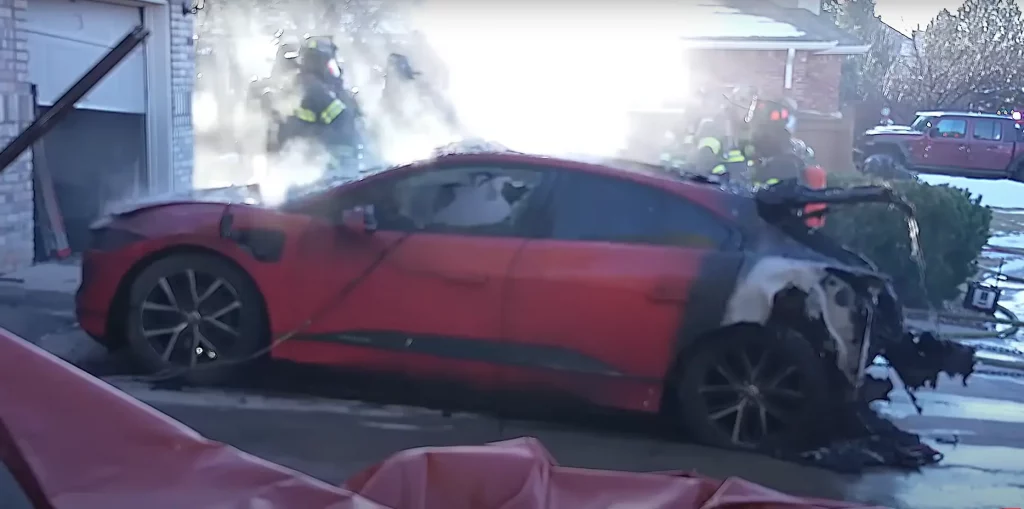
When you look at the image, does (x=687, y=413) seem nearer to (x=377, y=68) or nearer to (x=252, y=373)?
(x=252, y=373)

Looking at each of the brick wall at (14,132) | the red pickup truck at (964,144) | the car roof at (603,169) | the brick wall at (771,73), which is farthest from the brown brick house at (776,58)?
the car roof at (603,169)

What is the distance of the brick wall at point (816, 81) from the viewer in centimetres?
2114

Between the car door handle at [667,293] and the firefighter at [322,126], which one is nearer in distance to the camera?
the car door handle at [667,293]

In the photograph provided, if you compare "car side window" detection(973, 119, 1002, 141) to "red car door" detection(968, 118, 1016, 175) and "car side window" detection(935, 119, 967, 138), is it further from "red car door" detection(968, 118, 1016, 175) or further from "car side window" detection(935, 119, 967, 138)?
"car side window" detection(935, 119, 967, 138)

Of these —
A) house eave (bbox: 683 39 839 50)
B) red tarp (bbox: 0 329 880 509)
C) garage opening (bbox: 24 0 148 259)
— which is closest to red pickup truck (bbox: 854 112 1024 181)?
house eave (bbox: 683 39 839 50)

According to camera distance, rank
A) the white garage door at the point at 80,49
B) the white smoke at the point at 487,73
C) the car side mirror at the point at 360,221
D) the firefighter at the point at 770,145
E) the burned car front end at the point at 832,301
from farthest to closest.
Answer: the white smoke at the point at 487,73 → the firefighter at the point at 770,145 → the white garage door at the point at 80,49 → the car side mirror at the point at 360,221 → the burned car front end at the point at 832,301

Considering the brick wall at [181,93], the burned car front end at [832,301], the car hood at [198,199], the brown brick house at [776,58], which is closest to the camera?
the burned car front end at [832,301]

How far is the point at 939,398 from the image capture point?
21.2 ft

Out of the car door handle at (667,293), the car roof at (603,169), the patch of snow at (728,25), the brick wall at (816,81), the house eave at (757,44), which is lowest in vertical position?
the car door handle at (667,293)

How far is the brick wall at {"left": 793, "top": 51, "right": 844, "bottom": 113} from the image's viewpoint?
832 inches

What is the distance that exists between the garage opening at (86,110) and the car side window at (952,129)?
1980cm

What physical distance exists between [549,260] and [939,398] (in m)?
2.92

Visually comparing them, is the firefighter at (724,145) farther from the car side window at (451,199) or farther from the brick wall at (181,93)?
the brick wall at (181,93)

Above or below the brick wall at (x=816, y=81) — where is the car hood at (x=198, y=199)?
below
